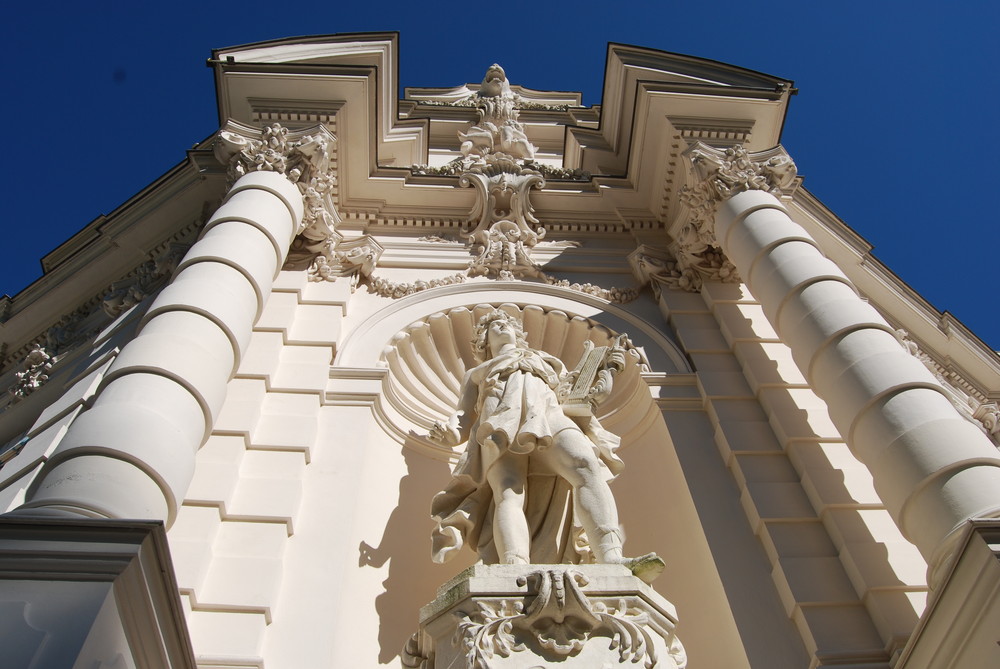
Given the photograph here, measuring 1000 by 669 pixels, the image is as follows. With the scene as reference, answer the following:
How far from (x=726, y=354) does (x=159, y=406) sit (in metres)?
5.95

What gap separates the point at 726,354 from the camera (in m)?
9.37

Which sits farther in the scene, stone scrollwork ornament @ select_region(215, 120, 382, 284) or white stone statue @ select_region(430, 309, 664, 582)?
stone scrollwork ornament @ select_region(215, 120, 382, 284)

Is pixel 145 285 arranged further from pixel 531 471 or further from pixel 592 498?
pixel 592 498

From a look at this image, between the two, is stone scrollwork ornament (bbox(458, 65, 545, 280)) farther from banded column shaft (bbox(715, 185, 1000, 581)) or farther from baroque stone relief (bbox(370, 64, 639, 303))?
banded column shaft (bbox(715, 185, 1000, 581))

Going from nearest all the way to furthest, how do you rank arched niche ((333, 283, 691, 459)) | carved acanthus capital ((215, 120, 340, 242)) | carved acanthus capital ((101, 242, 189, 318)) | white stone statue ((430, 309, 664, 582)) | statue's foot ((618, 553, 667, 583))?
statue's foot ((618, 553, 667, 583)) < white stone statue ((430, 309, 664, 582)) < arched niche ((333, 283, 691, 459)) < carved acanthus capital ((215, 120, 340, 242)) < carved acanthus capital ((101, 242, 189, 318))

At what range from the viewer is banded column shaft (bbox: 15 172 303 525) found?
4914 mm

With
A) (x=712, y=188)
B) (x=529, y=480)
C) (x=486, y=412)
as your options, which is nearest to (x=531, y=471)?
(x=529, y=480)

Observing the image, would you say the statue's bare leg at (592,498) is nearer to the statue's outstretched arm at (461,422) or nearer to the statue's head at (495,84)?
the statue's outstretched arm at (461,422)

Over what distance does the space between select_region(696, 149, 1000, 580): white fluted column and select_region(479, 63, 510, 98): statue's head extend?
1218 cm

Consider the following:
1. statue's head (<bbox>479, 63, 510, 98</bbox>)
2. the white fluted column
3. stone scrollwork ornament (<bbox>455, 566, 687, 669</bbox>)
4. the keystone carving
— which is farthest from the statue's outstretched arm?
statue's head (<bbox>479, 63, 510, 98</bbox>)

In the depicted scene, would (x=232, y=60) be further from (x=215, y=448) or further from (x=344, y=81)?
(x=215, y=448)

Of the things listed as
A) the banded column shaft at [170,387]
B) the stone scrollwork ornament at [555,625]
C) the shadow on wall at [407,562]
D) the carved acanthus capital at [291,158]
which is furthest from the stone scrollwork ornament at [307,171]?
the stone scrollwork ornament at [555,625]

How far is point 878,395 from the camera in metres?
6.32

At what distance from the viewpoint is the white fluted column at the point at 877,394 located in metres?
5.48
